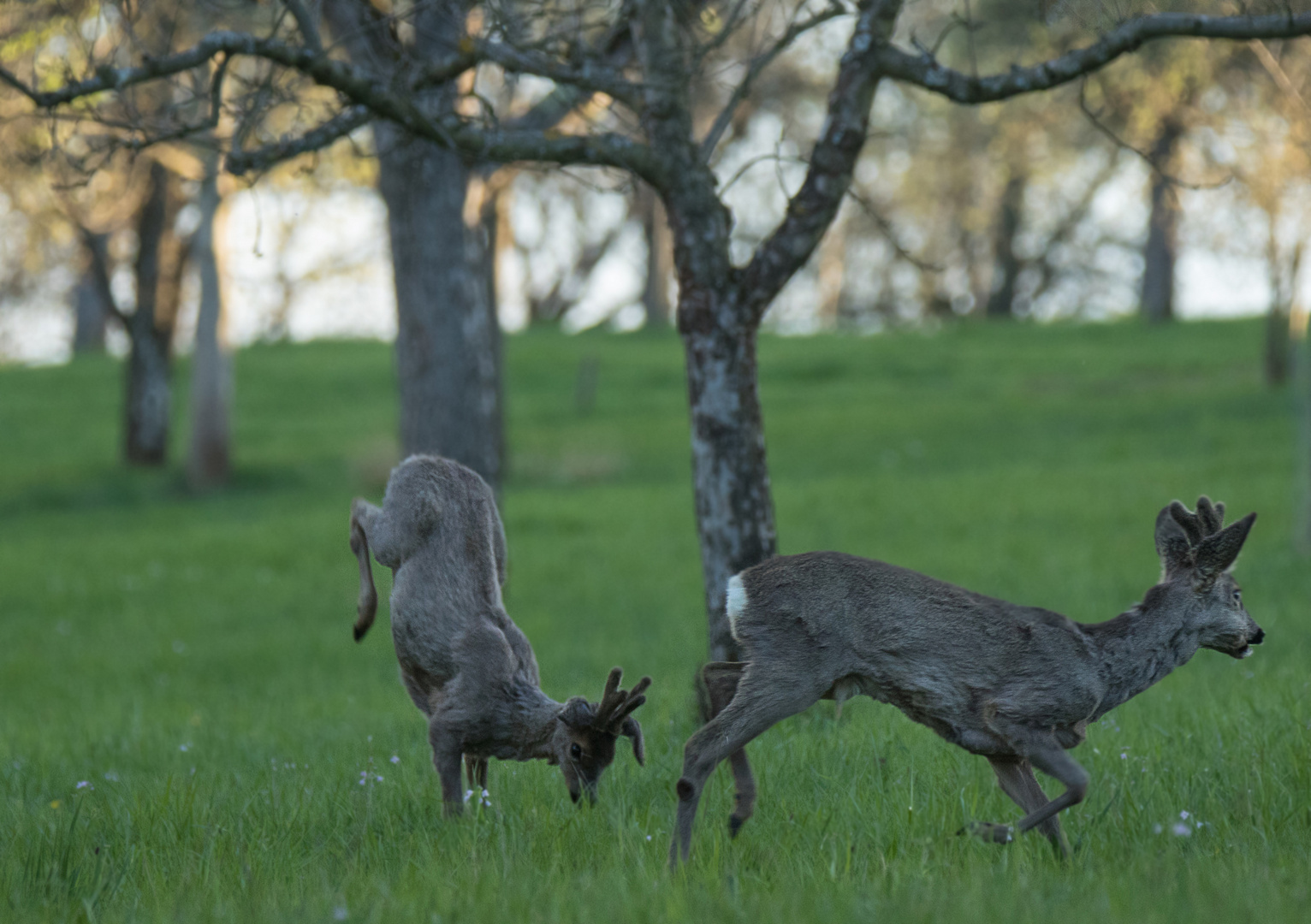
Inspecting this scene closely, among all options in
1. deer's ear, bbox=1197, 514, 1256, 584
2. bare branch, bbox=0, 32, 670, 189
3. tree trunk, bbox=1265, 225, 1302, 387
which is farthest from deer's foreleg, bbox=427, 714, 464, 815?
tree trunk, bbox=1265, 225, 1302, 387

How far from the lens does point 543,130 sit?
10.4 m

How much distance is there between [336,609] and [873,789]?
9003 millimetres

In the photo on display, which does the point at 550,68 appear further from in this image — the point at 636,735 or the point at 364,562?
the point at 636,735

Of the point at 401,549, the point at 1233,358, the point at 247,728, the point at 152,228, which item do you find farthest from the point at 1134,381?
the point at 401,549

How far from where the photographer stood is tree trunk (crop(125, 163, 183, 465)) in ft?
74.7

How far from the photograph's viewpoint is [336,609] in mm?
13516

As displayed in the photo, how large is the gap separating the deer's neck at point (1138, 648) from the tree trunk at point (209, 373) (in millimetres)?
17201

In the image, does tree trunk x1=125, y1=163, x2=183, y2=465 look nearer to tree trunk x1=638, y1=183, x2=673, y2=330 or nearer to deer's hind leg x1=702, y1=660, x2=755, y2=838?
tree trunk x1=638, y1=183, x2=673, y2=330

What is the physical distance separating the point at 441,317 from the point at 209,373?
29.3ft

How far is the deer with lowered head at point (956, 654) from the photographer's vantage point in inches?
182

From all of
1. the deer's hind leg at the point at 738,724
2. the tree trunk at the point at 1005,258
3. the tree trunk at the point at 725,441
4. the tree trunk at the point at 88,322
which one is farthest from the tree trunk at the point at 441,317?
the tree trunk at the point at 1005,258

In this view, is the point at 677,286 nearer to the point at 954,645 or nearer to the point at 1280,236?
the point at 954,645

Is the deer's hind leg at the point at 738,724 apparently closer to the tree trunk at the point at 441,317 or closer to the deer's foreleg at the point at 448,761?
the deer's foreleg at the point at 448,761

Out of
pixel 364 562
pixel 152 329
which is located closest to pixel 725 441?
pixel 364 562
